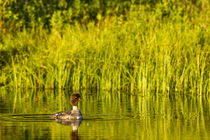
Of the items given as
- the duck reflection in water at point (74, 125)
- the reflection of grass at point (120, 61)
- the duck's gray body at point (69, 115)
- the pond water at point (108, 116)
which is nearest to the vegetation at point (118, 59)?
the reflection of grass at point (120, 61)

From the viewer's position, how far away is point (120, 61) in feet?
58.3

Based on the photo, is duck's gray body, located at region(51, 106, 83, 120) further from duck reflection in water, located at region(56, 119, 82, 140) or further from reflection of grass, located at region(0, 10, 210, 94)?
reflection of grass, located at region(0, 10, 210, 94)

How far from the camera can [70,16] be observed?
79.9ft

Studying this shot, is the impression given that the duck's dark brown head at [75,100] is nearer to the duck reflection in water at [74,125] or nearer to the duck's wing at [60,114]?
the duck's wing at [60,114]

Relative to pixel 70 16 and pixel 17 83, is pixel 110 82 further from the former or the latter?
pixel 70 16

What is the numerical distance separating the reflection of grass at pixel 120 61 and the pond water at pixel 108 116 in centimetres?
60

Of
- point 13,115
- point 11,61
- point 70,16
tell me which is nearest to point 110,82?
point 11,61

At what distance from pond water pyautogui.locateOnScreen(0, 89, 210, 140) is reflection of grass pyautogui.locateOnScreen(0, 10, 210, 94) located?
60 centimetres

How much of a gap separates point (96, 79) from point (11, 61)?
3099mm

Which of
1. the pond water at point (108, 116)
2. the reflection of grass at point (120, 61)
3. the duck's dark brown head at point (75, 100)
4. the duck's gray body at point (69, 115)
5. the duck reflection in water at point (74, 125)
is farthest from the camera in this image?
the reflection of grass at point (120, 61)

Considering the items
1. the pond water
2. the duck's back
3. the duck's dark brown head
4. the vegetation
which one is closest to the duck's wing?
the duck's back

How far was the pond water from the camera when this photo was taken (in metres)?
11.0

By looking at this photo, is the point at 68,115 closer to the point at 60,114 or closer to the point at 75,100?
the point at 60,114

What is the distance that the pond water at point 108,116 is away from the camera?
1095 cm
